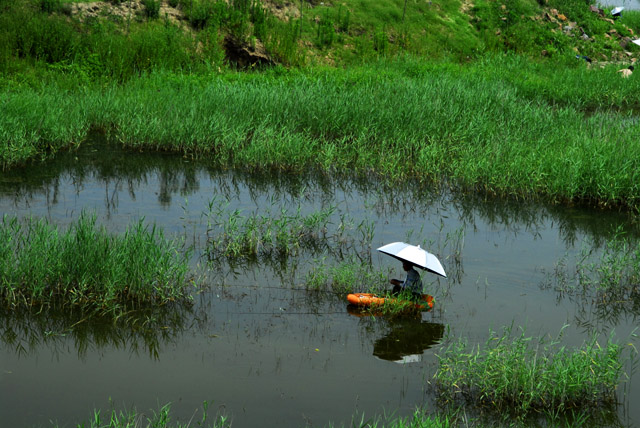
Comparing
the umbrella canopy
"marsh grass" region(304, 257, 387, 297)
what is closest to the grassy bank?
"marsh grass" region(304, 257, 387, 297)

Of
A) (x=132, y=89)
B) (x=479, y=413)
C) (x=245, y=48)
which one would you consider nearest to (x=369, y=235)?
(x=479, y=413)

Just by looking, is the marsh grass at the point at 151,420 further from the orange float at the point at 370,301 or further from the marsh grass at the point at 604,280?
the marsh grass at the point at 604,280

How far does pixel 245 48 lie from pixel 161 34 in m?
2.05

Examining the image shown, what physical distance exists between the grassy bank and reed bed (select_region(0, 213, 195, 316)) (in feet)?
13.2

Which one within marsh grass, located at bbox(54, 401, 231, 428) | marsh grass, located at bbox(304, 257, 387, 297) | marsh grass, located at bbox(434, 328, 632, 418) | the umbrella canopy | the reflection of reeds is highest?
the umbrella canopy

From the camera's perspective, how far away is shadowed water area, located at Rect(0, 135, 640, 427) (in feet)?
16.0

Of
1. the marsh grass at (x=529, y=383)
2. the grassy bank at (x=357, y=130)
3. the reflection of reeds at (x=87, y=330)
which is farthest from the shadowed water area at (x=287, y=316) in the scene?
the grassy bank at (x=357, y=130)

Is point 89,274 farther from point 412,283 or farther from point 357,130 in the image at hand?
point 357,130

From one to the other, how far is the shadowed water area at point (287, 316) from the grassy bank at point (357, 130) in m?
0.42

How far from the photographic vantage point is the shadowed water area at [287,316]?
4867 millimetres

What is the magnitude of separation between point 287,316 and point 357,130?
593cm

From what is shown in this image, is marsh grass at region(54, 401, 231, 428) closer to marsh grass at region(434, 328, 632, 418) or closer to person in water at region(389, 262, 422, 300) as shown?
marsh grass at region(434, 328, 632, 418)

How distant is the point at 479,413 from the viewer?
4812 mm

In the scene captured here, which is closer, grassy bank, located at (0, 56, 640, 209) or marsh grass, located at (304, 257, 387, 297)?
marsh grass, located at (304, 257, 387, 297)
